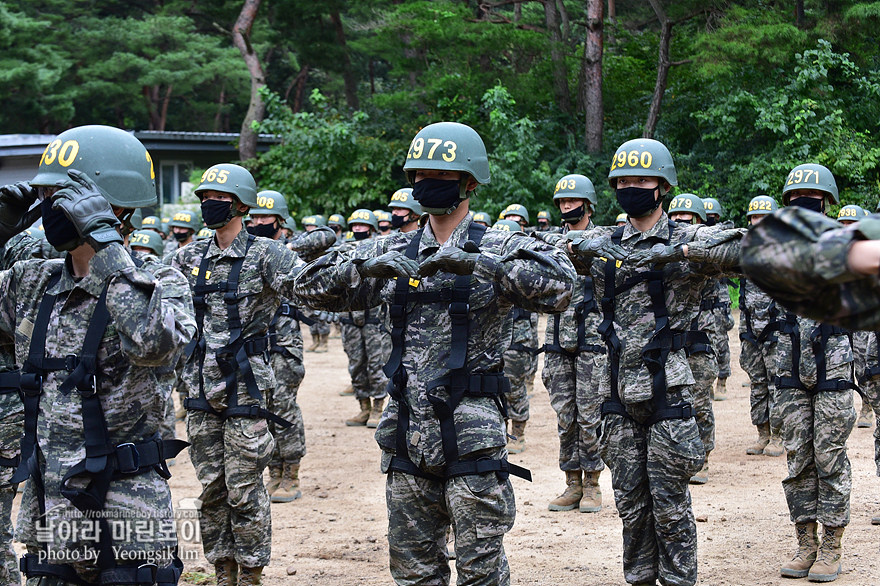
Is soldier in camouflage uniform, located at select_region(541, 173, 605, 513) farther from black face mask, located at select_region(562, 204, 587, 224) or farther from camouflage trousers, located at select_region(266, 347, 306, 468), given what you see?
camouflage trousers, located at select_region(266, 347, 306, 468)

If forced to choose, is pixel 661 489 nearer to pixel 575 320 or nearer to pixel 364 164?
pixel 575 320

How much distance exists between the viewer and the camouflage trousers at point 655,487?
5.77 metres

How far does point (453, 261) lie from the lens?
458 cm

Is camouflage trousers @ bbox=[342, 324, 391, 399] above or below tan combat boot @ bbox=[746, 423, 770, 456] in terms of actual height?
above

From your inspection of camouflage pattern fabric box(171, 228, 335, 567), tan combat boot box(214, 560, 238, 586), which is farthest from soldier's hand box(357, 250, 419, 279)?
tan combat boot box(214, 560, 238, 586)

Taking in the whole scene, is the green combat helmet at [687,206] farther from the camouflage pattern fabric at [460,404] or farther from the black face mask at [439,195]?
the camouflage pattern fabric at [460,404]

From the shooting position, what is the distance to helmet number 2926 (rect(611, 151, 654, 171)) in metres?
6.23

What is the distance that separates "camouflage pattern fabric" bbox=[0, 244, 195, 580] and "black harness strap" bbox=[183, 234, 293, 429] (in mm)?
2307

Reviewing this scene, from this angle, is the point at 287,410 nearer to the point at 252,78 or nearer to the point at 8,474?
the point at 8,474

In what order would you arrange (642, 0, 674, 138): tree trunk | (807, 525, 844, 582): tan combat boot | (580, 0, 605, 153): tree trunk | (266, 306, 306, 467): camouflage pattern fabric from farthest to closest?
(642, 0, 674, 138): tree trunk < (580, 0, 605, 153): tree trunk < (266, 306, 306, 467): camouflage pattern fabric < (807, 525, 844, 582): tan combat boot

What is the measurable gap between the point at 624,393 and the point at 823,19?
1962 cm

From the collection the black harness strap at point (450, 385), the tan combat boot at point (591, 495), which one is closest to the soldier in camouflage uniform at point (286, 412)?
the tan combat boot at point (591, 495)

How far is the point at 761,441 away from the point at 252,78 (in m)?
23.3

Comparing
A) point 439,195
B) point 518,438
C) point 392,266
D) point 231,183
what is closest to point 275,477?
point 518,438
